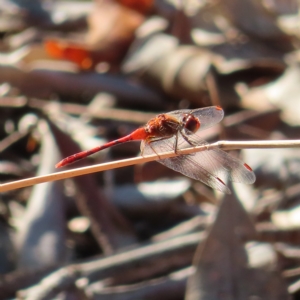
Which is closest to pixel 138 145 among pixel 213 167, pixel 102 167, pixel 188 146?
pixel 188 146

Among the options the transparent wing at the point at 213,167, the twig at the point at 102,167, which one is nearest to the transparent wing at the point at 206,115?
the transparent wing at the point at 213,167

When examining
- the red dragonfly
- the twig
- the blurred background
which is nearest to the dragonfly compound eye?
the red dragonfly

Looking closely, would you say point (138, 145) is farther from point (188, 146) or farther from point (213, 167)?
point (213, 167)

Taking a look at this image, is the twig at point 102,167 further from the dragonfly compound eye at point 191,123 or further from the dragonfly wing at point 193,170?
the dragonfly compound eye at point 191,123

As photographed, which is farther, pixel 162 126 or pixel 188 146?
pixel 162 126

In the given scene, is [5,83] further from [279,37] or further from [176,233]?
[279,37]

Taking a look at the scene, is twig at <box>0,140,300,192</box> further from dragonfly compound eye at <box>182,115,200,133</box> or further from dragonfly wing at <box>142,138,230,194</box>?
dragonfly compound eye at <box>182,115,200,133</box>
